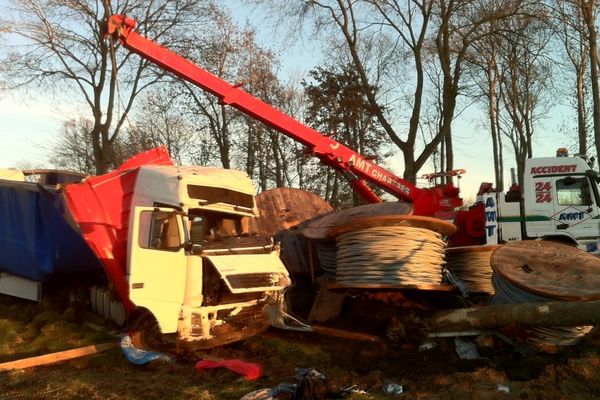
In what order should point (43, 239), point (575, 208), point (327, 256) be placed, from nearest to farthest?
Answer: 1. point (327, 256)
2. point (43, 239)
3. point (575, 208)

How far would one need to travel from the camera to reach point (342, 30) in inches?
938

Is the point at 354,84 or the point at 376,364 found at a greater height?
the point at 354,84

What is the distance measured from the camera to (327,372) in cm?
700

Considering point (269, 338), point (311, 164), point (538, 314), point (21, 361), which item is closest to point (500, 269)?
point (538, 314)

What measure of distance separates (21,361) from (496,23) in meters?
21.1

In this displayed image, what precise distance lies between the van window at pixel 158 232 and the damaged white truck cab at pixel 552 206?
26.2 ft

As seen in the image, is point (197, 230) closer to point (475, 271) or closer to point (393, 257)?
point (393, 257)

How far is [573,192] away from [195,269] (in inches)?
369

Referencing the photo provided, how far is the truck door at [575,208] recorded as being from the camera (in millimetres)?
12758

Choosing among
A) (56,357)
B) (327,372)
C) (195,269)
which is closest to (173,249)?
(195,269)

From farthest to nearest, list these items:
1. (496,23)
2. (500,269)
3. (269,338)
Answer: (496,23)
(269,338)
(500,269)

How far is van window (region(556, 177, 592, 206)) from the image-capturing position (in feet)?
42.3

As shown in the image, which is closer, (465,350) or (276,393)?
(276,393)

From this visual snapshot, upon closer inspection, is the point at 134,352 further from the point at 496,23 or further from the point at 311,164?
the point at 311,164
